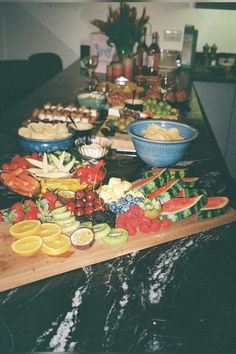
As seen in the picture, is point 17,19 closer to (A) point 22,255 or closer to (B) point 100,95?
(B) point 100,95

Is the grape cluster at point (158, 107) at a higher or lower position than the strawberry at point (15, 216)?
higher

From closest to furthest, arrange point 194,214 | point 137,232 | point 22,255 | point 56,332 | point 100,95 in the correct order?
point 56,332
point 22,255
point 137,232
point 194,214
point 100,95

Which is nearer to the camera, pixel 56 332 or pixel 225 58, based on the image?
pixel 56 332

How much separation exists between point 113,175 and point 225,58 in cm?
386

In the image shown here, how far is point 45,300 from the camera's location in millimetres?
1073

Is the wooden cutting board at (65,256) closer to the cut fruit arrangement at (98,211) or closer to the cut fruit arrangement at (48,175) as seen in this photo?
the cut fruit arrangement at (98,211)

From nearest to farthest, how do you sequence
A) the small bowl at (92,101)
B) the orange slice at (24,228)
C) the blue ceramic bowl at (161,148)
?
the orange slice at (24,228) → the blue ceramic bowl at (161,148) → the small bowl at (92,101)

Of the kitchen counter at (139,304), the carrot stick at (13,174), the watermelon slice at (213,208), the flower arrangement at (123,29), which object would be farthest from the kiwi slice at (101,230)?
the flower arrangement at (123,29)

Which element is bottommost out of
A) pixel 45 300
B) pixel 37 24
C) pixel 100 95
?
pixel 45 300

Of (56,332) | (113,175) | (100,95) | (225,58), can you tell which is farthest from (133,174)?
(225,58)

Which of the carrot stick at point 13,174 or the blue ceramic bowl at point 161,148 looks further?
the blue ceramic bowl at point 161,148

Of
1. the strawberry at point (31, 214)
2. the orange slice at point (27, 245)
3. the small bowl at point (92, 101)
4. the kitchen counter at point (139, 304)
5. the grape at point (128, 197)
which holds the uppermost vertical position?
the small bowl at point (92, 101)

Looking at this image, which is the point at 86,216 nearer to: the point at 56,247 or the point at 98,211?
the point at 98,211

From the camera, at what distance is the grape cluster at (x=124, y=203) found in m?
1.41
